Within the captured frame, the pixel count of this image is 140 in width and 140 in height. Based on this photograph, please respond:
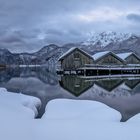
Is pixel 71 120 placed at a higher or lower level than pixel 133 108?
higher

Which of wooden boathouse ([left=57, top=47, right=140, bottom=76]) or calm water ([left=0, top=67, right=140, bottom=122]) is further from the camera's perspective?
wooden boathouse ([left=57, top=47, right=140, bottom=76])

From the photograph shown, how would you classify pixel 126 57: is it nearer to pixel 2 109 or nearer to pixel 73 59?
pixel 73 59

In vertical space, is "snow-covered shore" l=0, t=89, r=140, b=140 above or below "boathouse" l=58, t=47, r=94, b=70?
above

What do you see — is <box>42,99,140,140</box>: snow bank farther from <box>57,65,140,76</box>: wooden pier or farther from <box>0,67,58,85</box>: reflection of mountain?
<box>57,65,140,76</box>: wooden pier

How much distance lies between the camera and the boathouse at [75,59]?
7189 centimetres

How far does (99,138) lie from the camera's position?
11.6 metres

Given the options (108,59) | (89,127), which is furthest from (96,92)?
(108,59)

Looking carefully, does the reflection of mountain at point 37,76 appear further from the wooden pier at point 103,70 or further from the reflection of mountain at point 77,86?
the wooden pier at point 103,70

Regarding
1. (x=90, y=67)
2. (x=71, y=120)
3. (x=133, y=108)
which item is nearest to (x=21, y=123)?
(x=71, y=120)

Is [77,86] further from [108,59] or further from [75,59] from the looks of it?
[108,59]

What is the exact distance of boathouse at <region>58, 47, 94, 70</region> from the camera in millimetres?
71887

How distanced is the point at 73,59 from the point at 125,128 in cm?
5922

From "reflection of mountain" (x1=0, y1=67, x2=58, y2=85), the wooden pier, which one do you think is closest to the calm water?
"reflection of mountain" (x1=0, y1=67, x2=58, y2=85)

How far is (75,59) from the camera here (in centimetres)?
7194
